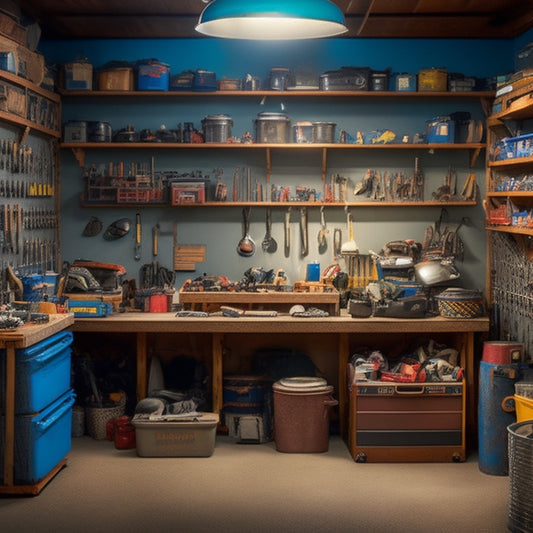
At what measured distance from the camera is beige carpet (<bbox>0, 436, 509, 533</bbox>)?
461 cm

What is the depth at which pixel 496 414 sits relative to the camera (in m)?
5.45

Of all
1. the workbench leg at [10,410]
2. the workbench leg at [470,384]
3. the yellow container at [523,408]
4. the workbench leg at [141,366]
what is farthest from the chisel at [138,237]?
the yellow container at [523,408]

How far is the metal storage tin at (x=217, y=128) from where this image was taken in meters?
6.68

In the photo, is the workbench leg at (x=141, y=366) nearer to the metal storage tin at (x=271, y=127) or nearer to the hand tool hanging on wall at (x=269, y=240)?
the hand tool hanging on wall at (x=269, y=240)

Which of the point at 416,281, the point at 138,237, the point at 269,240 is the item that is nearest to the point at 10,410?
the point at 138,237

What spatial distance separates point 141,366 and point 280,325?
1.12 metres

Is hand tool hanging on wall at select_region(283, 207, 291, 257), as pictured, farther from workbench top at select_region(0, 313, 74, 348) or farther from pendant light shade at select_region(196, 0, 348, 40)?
pendant light shade at select_region(196, 0, 348, 40)

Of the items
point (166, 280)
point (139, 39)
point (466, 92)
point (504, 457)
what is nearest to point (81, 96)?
point (139, 39)

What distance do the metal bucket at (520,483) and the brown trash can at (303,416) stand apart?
1626mm

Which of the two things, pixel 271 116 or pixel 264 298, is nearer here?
pixel 264 298

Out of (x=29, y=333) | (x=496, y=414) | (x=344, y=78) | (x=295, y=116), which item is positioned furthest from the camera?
(x=295, y=116)

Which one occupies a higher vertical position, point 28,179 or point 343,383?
point 28,179

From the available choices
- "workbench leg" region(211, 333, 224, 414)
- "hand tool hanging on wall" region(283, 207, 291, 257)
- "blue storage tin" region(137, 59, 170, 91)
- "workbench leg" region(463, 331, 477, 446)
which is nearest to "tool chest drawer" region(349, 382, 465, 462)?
"workbench leg" region(463, 331, 477, 446)

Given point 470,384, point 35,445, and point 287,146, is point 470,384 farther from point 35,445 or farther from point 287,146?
point 35,445
